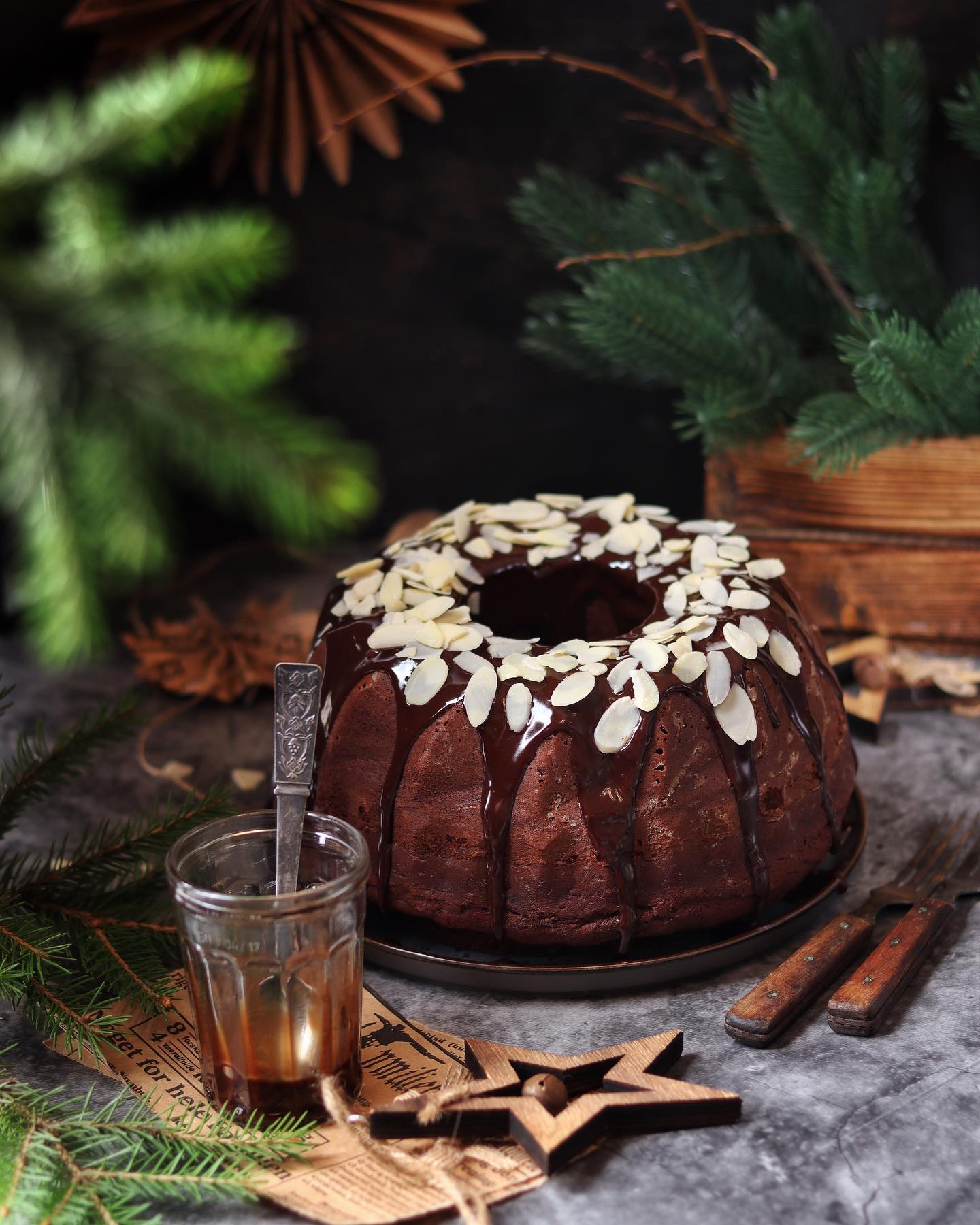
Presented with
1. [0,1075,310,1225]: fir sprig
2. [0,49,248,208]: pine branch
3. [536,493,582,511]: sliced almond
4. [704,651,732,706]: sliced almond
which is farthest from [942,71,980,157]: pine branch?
[0,1075,310,1225]: fir sprig

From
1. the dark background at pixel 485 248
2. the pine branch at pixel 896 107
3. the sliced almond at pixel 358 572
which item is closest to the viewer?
the sliced almond at pixel 358 572

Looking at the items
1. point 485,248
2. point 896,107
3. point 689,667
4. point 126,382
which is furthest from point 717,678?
point 485,248

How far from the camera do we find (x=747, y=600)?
1.46 m

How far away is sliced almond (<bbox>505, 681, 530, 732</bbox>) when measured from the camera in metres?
1.32

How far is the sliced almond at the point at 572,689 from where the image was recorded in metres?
1.31

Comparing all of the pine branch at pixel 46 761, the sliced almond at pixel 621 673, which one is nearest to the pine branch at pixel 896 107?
the sliced almond at pixel 621 673

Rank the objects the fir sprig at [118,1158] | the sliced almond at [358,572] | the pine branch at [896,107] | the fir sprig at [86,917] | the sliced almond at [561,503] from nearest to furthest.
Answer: the fir sprig at [118,1158] < the fir sprig at [86,917] < the sliced almond at [358,572] < the sliced almond at [561,503] < the pine branch at [896,107]

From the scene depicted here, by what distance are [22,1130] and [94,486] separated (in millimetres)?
729

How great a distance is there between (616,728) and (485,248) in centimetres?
149

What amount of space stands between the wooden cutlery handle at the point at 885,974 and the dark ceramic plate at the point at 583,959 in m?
0.09

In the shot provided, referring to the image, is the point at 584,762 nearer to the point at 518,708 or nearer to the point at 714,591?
the point at 518,708

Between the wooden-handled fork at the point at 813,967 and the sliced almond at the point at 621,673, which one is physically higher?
the sliced almond at the point at 621,673

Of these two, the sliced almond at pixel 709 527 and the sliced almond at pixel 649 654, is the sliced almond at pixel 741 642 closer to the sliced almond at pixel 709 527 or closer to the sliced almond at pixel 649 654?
the sliced almond at pixel 649 654

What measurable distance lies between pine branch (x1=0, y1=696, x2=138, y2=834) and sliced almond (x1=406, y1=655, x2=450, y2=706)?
39 centimetres
